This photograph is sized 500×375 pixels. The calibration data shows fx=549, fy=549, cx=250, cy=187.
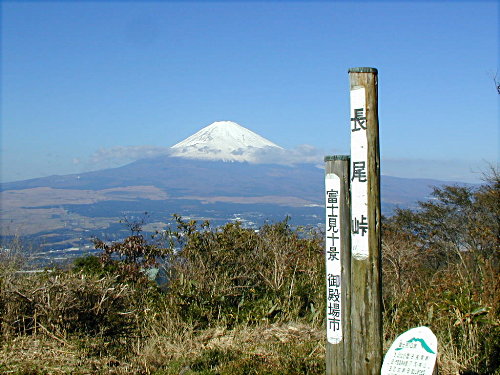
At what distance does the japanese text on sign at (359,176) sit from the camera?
4.34 metres

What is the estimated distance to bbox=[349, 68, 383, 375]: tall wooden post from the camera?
432 cm

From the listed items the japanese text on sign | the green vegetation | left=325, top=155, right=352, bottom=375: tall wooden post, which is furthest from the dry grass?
the japanese text on sign

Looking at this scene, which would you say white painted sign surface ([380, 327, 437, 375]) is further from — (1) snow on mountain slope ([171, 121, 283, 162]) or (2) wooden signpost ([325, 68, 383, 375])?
(1) snow on mountain slope ([171, 121, 283, 162])

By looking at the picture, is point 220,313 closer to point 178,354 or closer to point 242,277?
point 242,277

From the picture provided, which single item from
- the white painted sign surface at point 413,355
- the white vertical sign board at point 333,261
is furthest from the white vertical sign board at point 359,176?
the white painted sign surface at point 413,355

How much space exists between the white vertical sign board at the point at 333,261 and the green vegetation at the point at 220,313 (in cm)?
114

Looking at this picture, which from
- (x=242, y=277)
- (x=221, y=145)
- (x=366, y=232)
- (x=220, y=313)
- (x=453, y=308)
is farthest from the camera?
(x=221, y=145)

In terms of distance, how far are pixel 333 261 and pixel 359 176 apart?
74 centimetres

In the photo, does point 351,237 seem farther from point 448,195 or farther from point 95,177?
point 95,177

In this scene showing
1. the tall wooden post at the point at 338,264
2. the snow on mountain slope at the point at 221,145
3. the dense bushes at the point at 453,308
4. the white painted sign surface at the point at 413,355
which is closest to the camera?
the white painted sign surface at the point at 413,355

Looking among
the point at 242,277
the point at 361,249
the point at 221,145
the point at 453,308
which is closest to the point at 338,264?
the point at 361,249

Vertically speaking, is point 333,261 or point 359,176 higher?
point 359,176

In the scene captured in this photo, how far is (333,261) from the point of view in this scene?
455 centimetres

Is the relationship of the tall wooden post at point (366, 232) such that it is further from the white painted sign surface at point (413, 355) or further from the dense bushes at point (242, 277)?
the dense bushes at point (242, 277)
